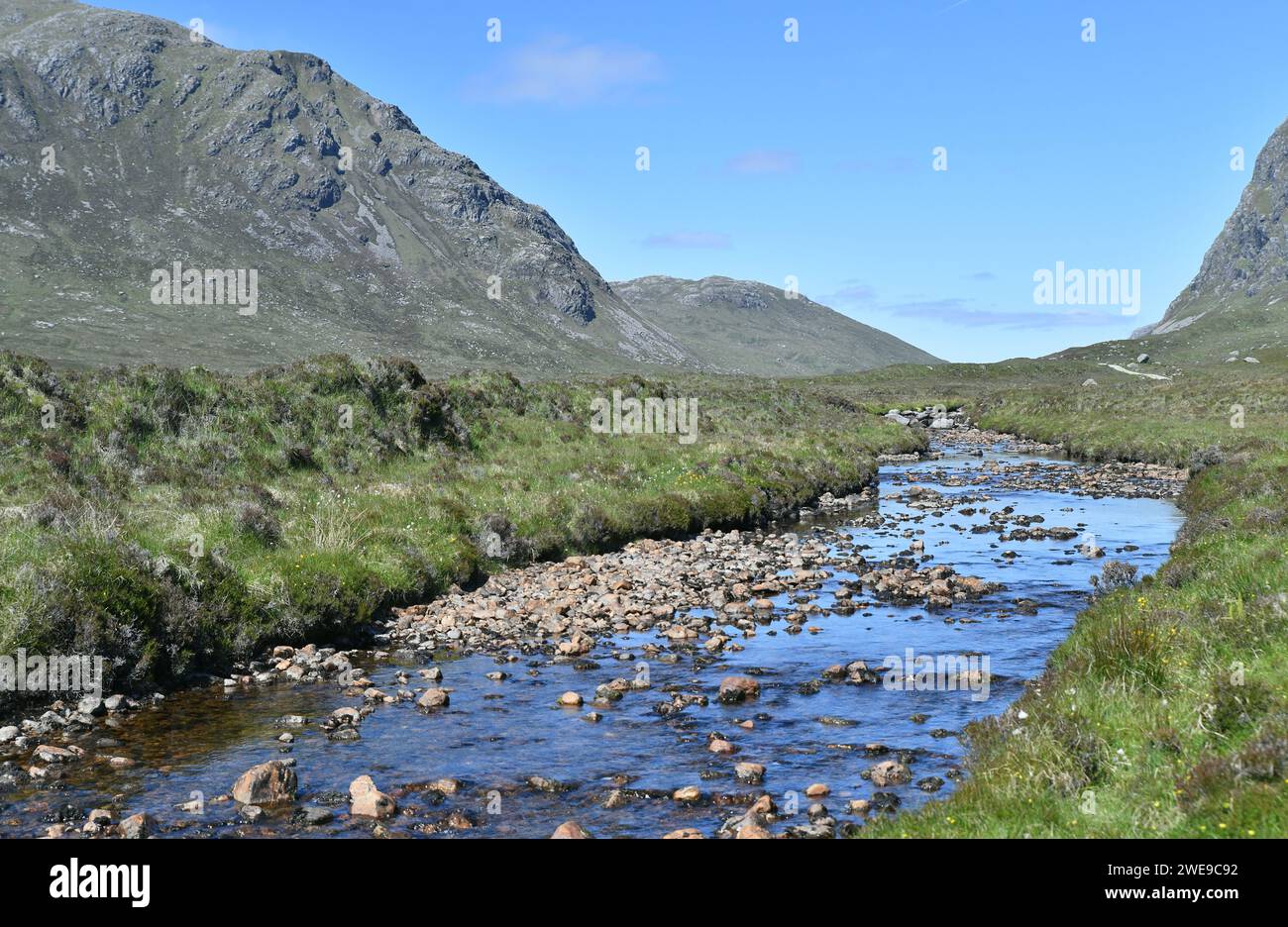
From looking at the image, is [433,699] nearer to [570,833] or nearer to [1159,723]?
[570,833]

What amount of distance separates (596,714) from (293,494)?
41.3 ft

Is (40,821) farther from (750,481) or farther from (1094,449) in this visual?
(1094,449)

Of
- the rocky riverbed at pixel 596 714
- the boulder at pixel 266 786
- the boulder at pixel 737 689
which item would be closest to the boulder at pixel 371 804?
the rocky riverbed at pixel 596 714

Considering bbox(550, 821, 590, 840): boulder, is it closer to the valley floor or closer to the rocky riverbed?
the rocky riverbed

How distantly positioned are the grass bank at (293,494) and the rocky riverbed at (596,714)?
1.04m

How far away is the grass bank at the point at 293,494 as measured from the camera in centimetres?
1401

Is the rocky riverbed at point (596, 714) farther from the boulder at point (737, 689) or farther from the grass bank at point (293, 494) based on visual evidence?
the grass bank at point (293, 494)

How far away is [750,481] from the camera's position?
33188 millimetres

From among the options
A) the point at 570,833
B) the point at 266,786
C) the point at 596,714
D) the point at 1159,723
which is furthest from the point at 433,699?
the point at 1159,723

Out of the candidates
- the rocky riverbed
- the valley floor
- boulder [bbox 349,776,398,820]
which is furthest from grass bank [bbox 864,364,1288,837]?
boulder [bbox 349,776,398,820]

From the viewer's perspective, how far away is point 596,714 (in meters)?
12.6

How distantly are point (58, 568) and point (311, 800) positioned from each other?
21.3 ft
